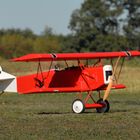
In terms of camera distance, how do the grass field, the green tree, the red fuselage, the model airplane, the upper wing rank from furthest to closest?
the green tree, the red fuselage, the model airplane, the upper wing, the grass field

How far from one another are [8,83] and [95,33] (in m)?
70.7

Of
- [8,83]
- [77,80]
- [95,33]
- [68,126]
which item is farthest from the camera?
[95,33]

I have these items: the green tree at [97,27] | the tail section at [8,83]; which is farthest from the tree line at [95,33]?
the tail section at [8,83]

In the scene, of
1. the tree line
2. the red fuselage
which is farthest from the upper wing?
the tree line

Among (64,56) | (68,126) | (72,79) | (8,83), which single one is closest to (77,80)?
(72,79)

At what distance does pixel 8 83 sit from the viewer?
65.5 ft

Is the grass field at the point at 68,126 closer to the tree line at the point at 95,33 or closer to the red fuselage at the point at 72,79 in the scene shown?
the red fuselage at the point at 72,79

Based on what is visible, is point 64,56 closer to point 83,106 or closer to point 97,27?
point 83,106

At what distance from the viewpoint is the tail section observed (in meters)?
19.7

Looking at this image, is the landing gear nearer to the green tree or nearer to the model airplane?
the model airplane

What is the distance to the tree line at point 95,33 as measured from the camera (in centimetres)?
8881

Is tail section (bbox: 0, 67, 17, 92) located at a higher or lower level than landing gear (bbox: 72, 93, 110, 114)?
higher

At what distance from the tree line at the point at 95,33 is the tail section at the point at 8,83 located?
63.8 meters

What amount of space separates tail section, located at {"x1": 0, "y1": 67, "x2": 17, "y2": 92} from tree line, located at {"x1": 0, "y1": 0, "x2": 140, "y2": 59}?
63.8 metres
